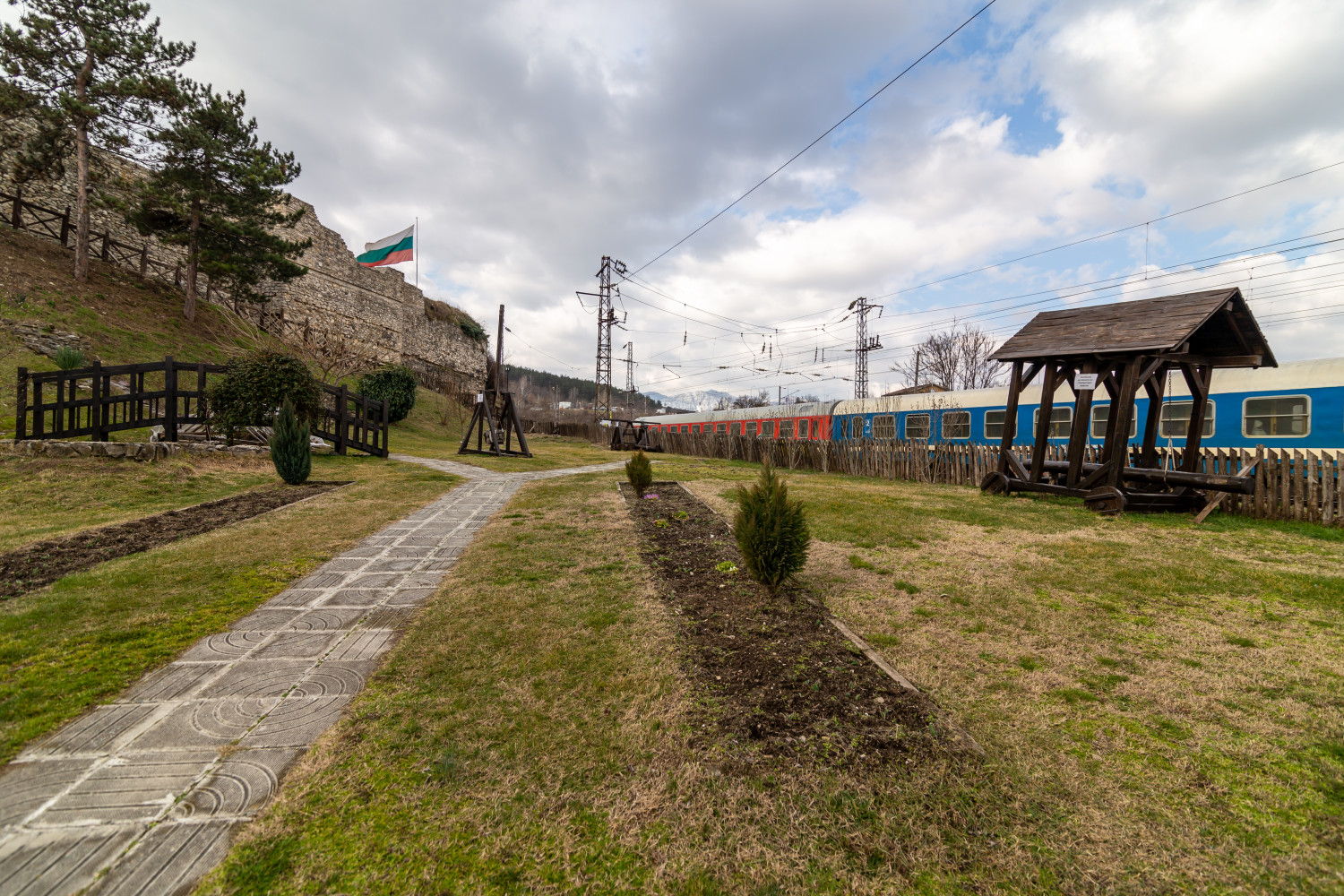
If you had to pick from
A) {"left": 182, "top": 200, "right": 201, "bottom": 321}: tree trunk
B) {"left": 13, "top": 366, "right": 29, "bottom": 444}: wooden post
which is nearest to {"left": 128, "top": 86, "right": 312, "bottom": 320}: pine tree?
{"left": 182, "top": 200, "right": 201, "bottom": 321}: tree trunk

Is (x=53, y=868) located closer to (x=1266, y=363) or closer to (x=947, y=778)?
(x=947, y=778)

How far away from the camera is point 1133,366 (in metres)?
7.61

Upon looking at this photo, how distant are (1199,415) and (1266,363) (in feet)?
5.74

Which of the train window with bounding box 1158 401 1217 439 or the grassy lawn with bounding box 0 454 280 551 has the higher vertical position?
the train window with bounding box 1158 401 1217 439

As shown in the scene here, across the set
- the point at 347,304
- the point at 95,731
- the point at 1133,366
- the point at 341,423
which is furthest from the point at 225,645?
the point at 347,304

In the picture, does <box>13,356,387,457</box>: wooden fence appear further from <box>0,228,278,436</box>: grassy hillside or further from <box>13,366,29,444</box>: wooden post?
<box>0,228,278,436</box>: grassy hillside

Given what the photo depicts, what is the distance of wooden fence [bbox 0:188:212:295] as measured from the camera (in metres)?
17.0

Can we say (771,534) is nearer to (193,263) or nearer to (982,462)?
(982,462)

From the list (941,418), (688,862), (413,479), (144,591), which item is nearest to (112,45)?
(413,479)

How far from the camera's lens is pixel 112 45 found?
1602 cm

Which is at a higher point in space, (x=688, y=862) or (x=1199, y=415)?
(x=1199, y=415)

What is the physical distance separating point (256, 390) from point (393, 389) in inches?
451

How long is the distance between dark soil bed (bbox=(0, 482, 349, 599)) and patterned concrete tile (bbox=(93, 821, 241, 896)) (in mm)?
3618

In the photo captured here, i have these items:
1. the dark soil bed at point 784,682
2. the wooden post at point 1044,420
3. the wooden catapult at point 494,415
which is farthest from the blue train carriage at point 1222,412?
the wooden catapult at point 494,415
